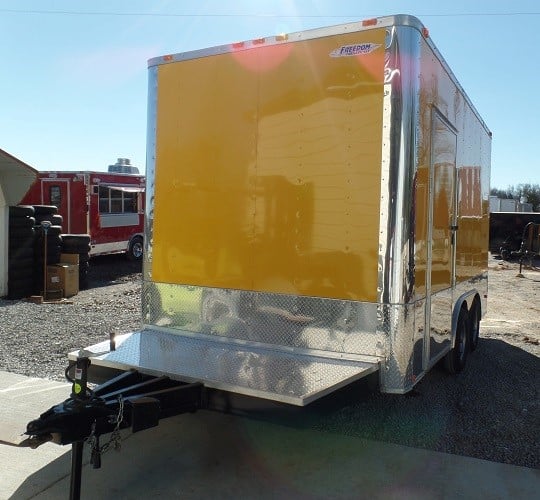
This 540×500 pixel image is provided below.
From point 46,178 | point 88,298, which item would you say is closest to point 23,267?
point 88,298

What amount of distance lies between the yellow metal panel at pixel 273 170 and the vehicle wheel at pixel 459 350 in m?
2.10

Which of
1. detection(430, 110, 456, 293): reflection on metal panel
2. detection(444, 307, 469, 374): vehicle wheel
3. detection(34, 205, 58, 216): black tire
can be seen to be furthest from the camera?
detection(34, 205, 58, 216): black tire

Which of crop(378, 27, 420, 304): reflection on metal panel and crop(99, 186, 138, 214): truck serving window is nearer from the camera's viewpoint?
crop(378, 27, 420, 304): reflection on metal panel

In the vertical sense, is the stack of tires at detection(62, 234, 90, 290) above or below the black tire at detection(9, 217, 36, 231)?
below

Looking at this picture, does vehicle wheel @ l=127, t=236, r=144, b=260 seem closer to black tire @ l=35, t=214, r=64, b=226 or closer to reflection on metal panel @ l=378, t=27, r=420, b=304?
black tire @ l=35, t=214, r=64, b=226

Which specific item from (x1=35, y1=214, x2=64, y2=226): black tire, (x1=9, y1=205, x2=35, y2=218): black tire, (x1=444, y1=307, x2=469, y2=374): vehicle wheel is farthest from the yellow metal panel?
(x1=35, y1=214, x2=64, y2=226): black tire

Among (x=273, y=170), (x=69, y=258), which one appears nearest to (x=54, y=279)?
(x=69, y=258)

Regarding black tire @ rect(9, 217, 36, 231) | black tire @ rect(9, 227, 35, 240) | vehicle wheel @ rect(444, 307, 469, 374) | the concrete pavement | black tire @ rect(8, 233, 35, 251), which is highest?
black tire @ rect(9, 217, 36, 231)

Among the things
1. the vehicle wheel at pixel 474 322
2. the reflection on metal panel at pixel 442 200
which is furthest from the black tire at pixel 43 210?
the reflection on metal panel at pixel 442 200

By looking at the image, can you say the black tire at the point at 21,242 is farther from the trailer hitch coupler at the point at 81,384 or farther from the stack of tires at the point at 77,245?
the trailer hitch coupler at the point at 81,384

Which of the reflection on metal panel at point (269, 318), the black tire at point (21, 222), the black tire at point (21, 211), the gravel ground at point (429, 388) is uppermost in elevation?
the black tire at point (21, 211)

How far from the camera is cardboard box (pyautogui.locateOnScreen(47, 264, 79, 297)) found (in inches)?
409

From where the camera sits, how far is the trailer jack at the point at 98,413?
2.78 metres

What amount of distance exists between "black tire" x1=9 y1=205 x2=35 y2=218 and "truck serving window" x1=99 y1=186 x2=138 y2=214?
4.15 metres
